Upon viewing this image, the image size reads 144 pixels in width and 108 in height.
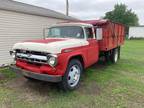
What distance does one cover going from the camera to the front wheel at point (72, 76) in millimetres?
5690

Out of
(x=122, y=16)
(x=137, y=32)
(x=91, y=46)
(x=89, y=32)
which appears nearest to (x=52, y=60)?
(x=91, y=46)

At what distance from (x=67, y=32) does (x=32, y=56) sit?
1.93 m

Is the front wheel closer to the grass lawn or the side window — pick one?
the grass lawn

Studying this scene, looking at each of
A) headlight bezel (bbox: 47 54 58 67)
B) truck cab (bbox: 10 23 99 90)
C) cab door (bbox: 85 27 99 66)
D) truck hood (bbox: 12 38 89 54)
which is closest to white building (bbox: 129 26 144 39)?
cab door (bbox: 85 27 99 66)

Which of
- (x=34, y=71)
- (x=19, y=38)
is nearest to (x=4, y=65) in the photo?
(x=19, y=38)

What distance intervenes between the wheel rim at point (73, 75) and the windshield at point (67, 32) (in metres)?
1.28

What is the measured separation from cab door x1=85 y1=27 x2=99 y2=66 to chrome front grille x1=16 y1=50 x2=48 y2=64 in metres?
2.03

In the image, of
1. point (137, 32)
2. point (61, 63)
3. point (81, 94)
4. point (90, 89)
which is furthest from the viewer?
point (137, 32)

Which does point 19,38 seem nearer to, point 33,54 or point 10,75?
point 10,75

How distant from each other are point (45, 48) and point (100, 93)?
6.93 ft

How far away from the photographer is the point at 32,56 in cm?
571

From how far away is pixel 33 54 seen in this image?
5.70 meters

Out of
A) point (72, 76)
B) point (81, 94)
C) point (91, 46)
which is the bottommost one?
point (81, 94)

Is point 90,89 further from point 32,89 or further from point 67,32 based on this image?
point 67,32
